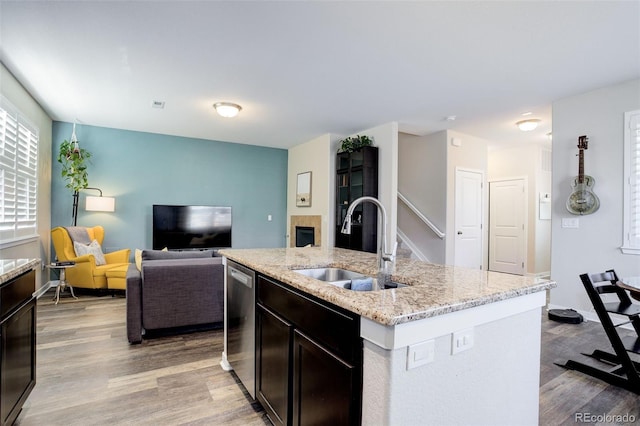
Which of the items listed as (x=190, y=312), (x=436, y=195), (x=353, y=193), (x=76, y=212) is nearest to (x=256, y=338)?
(x=190, y=312)

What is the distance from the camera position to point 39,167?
4.64 m

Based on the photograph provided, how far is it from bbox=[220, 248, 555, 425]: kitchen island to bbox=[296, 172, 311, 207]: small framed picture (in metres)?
4.83

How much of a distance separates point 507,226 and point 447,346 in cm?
655

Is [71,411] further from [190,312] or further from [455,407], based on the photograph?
[455,407]

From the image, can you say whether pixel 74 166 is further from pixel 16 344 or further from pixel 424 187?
pixel 424 187

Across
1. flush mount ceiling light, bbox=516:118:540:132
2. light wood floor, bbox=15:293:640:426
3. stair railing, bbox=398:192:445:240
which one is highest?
flush mount ceiling light, bbox=516:118:540:132

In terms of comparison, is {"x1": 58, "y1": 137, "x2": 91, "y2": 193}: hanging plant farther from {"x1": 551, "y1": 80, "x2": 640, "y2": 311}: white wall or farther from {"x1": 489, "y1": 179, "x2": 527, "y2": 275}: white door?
{"x1": 489, "y1": 179, "x2": 527, "y2": 275}: white door

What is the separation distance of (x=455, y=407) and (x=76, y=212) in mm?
6070

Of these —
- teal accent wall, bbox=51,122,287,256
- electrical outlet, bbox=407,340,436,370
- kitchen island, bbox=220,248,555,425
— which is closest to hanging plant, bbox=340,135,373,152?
teal accent wall, bbox=51,122,287,256

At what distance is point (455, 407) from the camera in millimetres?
1188

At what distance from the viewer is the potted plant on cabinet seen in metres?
5.07

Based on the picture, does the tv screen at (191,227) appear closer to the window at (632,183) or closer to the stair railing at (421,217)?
the stair railing at (421,217)

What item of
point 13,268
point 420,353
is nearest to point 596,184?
point 420,353

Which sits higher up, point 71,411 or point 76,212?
point 76,212
